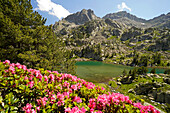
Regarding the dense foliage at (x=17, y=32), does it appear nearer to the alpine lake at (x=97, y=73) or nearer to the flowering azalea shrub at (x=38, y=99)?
the flowering azalea shrub at (x=38, y=99)

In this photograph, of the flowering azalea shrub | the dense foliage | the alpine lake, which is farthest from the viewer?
the alpine lake

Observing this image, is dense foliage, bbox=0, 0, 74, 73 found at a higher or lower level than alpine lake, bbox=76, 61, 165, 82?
higher

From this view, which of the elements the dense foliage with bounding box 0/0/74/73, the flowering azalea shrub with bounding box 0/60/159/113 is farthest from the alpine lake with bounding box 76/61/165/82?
the flowering azalea shrub with bounding box 0/60/159/113

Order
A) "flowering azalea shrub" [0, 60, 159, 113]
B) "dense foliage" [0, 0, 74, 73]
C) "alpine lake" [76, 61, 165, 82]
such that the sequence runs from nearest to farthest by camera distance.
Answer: "flowering azalea shrub" [0, 60, 159, 113], "dense foliage" [0, 0, 74, 73], "alpine lake" [76, 61, 165, 82]

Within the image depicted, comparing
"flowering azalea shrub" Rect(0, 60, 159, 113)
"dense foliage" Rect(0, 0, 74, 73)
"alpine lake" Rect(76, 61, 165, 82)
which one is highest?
"dense foliage" Rect(0, 0, 74, 73)

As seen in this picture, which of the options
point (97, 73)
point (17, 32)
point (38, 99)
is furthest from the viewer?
point (97, 73)

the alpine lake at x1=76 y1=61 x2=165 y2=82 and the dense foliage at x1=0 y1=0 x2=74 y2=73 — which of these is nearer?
the dense foliage at x1=0 y1=0 x2=74 y2=73

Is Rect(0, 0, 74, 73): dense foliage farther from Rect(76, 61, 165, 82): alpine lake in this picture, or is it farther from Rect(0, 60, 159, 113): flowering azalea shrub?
Rect(76, 61, 165, 82): alpine lake

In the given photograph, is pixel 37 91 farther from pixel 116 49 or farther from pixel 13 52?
pixel 116 49

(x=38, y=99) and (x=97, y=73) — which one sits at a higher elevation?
(x=38, y=99)

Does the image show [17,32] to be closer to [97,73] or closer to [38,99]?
[38,99]

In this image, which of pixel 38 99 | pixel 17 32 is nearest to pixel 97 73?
pixel 17 32

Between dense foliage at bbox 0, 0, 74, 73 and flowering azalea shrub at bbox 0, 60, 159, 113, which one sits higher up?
dense foliage at bbox 0, 0, 74, 73

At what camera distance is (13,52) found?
1109 centimetres
